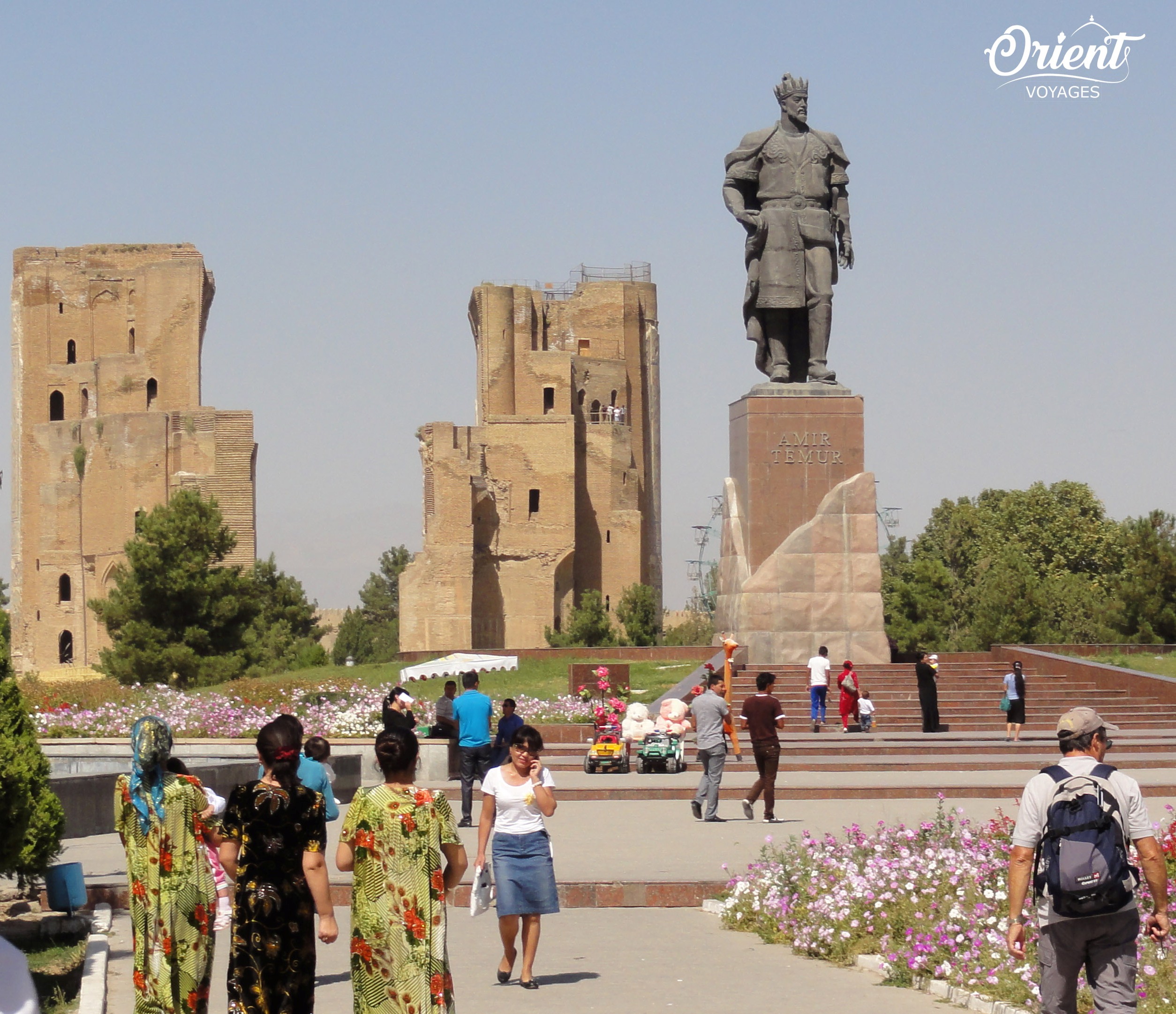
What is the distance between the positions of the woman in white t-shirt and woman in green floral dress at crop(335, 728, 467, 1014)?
5.53 ft

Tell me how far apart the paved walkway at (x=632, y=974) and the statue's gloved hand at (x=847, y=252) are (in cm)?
1460

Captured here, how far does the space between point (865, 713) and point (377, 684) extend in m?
11.3

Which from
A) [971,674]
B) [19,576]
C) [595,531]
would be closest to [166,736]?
[971,674]

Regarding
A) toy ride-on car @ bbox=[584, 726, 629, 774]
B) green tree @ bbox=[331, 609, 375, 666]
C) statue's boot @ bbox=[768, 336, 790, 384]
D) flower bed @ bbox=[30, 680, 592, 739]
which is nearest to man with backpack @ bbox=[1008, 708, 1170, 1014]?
toy ride-on car @ bbox=[584, 726, 629, 774]

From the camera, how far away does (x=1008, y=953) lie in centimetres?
690

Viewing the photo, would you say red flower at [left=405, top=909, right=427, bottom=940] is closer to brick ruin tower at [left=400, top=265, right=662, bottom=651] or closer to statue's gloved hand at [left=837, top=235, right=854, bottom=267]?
statue's gloved hand at [left=837, top=235, right=854, bottom=267]

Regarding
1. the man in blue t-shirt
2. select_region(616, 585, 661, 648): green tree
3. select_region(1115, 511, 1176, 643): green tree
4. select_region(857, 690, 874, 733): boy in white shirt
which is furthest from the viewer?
select_region(616, 585, 661, 648): green tree

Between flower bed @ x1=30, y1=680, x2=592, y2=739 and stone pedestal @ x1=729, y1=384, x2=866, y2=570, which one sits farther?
stone pedestal @ x1=729, y1=384, x2=866, y2=570

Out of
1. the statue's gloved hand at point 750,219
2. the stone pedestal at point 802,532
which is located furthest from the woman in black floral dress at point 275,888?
the statue's gloved hand at point 750,219

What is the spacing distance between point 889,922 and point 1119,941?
2.65 m

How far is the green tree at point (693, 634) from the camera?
6303 centimetres

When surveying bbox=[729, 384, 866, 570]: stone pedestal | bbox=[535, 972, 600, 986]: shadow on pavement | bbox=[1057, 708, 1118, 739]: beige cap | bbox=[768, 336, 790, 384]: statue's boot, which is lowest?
bbox=[535, 972, 600, 986]: shadow on pavement

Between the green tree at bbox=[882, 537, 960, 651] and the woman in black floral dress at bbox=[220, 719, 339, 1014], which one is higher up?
the green tree at bbox=[882, 537, 960, 651]

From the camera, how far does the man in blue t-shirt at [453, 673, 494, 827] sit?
44.0 ft
